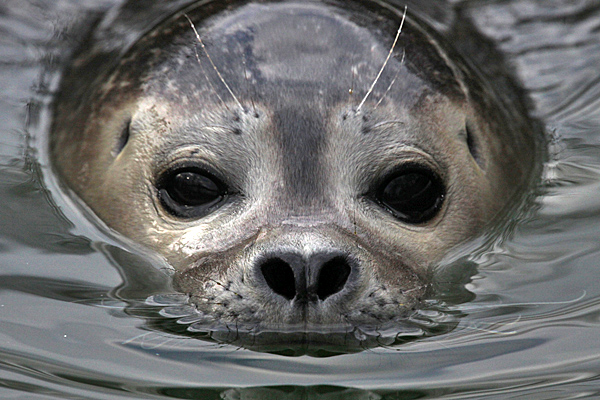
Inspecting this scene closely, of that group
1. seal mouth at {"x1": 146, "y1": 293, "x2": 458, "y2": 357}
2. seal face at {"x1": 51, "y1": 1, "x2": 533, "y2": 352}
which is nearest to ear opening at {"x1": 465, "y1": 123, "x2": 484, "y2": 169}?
seal face at {"x1": 51, "y1": 1, "x2": 533, "y2": 352}

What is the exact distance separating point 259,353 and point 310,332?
20 cm

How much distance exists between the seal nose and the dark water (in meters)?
0.24

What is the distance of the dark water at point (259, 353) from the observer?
2.89 metres

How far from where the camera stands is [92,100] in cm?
477

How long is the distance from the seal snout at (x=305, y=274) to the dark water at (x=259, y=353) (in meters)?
0.23

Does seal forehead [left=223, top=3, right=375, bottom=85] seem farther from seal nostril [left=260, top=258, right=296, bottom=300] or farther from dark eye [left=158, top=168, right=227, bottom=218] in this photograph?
seal nostril [left=260, top=258, right=296, bottom=300]

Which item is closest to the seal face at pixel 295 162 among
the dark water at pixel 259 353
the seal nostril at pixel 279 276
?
the seal nostril at pixel 279 276

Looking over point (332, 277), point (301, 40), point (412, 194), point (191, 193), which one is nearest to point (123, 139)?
point (191, 193)

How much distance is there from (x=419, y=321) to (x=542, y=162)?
72.6 inches

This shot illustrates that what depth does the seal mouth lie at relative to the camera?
3.17 metres

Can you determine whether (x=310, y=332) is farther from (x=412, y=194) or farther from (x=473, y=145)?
(x=473, y=145)

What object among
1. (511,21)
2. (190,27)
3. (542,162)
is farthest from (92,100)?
(511,21)

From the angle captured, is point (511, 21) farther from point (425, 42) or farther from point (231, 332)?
point (231, 332)

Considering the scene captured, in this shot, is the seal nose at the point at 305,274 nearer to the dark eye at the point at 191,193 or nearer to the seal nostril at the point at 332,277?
the seal nostril at the point at 332,277
